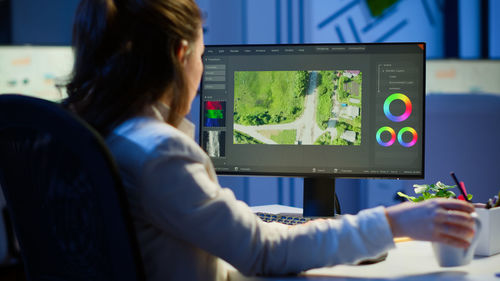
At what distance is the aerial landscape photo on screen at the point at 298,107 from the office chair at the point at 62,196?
2.24 feet

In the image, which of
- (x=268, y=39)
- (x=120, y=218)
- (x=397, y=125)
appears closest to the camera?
(x=120, y=218)

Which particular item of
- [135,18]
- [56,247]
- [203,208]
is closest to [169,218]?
[203,208]

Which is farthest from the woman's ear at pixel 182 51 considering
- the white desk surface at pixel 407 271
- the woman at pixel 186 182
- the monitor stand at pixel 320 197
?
the monitor stand at pixel 320 197

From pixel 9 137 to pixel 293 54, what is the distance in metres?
0.80

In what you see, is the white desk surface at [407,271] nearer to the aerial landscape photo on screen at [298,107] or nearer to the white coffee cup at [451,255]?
the white coffee cup at [451,255]

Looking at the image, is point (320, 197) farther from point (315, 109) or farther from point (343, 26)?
point (343, 26)

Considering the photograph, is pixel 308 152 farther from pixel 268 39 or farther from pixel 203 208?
pixel 268 39

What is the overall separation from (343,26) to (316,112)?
3.33ft

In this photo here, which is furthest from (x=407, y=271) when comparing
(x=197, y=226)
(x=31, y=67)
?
(x=31, y=67)

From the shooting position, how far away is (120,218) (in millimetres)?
636

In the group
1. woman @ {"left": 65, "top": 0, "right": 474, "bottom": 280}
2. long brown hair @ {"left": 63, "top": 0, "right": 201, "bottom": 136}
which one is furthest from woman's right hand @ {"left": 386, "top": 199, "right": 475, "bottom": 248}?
long brown hair @ {"left": 63, "top": 0, "right": 201, "bottom": 136}

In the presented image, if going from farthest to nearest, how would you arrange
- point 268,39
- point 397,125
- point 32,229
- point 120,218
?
1. point 268,39
2. point 397,125
3. point 32,229
4. point 120,218

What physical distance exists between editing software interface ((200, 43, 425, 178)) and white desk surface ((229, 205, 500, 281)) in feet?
1.17

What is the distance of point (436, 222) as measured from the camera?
0.76 metres
